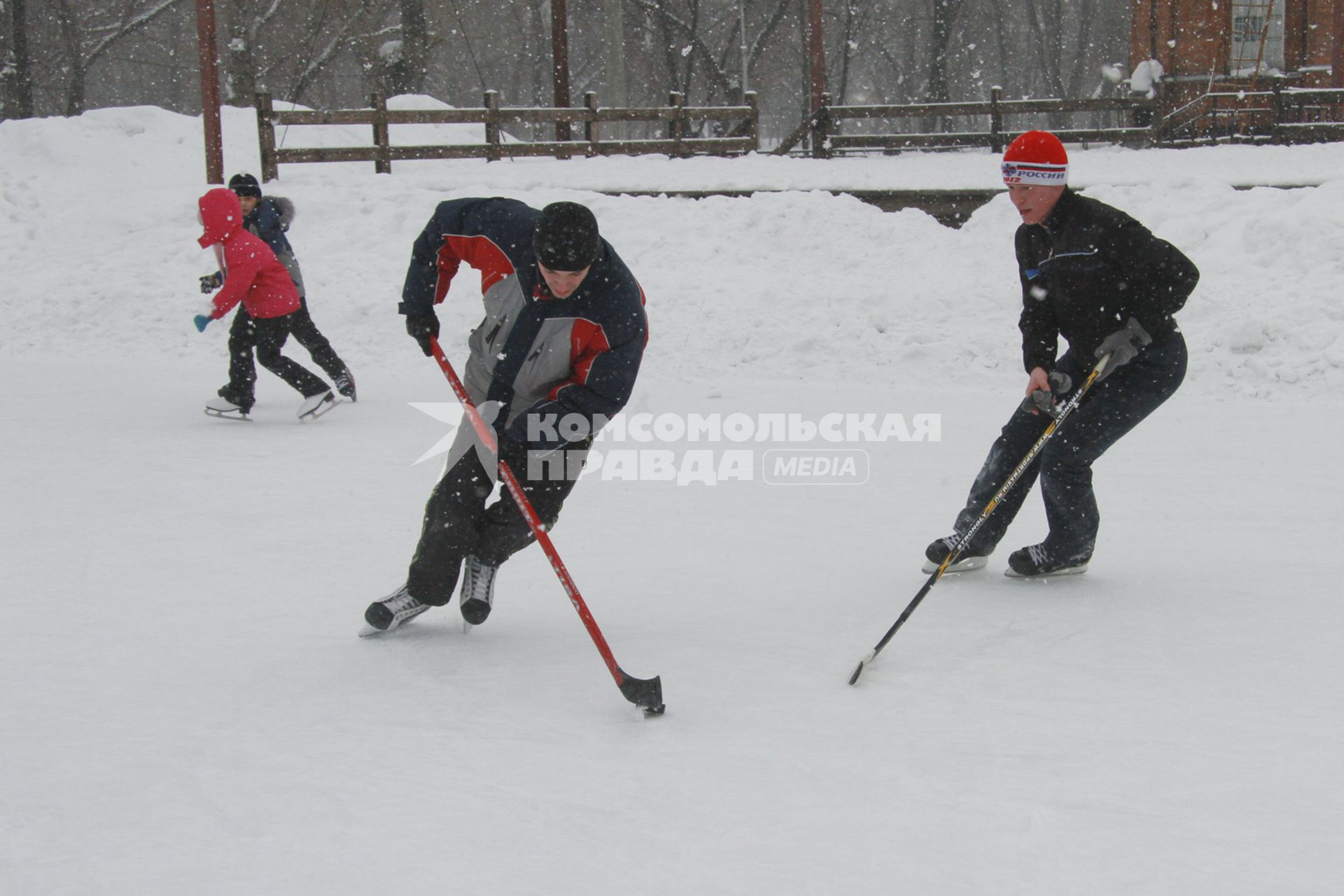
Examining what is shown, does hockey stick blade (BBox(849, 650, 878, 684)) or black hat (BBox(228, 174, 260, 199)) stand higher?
black hat (BBox(228, 174, 260, 199))

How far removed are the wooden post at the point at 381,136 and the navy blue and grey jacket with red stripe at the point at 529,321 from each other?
39.7ft

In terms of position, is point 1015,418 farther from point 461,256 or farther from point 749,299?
point 749,299

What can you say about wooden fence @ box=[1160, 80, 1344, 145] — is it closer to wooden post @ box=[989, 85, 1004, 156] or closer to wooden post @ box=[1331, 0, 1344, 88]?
wooden post @ box=[1331, 0, 1344, 88]

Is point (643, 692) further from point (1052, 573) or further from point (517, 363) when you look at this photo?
point (1052, 573)

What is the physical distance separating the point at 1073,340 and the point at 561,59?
633 inches

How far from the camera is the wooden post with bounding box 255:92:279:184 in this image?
48.1 ft

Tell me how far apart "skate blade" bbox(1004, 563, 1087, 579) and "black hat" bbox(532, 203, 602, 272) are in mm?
2261

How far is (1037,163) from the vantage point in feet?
13.2

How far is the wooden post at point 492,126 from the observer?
16.3 metres

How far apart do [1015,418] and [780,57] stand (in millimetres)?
39114

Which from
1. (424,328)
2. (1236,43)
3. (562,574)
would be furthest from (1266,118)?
(562,574)

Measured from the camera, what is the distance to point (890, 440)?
741cm

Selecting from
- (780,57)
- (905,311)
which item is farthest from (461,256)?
(780,57)

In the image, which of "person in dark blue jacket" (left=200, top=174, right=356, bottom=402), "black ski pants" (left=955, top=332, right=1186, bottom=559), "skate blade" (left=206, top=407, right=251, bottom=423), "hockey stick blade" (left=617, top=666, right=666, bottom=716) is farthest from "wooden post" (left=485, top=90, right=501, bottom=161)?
"hockey stick blade" (left=617, top=666, right=666, bottom=716)
